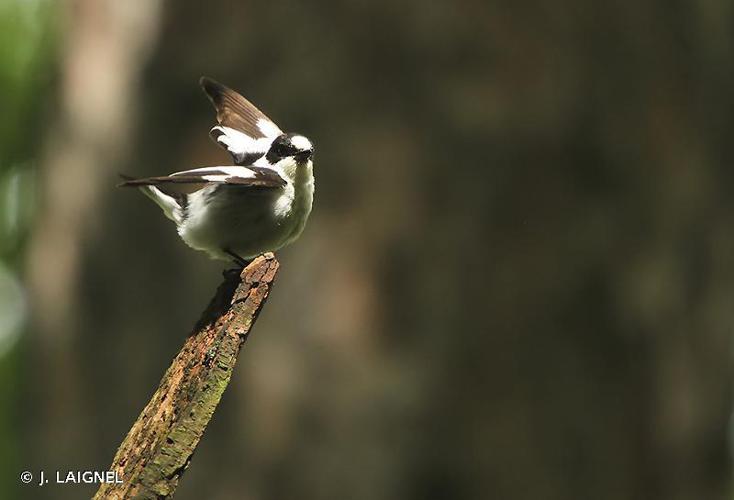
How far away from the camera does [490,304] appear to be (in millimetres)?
4137

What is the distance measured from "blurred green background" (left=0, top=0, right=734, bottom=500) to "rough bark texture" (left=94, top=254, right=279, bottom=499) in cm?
248

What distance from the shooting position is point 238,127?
2402 mm

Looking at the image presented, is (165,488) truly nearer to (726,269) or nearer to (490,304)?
(490,304)

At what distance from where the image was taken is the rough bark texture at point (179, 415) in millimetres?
1419

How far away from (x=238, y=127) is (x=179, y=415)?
109 cm

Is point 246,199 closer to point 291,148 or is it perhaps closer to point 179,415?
point 291,148

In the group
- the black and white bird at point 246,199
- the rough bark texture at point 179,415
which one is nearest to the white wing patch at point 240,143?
the black and white bird at point 246,199

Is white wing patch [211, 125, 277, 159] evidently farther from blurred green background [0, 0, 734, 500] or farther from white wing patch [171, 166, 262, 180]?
blurred green background [0, 0, 734, 500]

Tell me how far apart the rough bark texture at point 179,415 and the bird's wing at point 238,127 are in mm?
789

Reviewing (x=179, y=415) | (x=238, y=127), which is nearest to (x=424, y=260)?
(x=238, y=127)

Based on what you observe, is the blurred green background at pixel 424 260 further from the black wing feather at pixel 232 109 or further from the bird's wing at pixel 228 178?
the bird's wing at pixel 228 178

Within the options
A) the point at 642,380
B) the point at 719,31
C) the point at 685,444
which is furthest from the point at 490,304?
the point at 719,31

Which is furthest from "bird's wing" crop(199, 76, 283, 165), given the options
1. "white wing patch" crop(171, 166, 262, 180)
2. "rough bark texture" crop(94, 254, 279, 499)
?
"rough bark texture" crop(94, 254, 279, 499)

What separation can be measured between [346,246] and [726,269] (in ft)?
6.64
